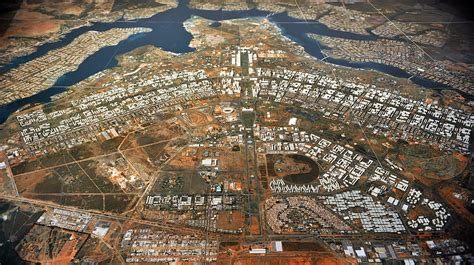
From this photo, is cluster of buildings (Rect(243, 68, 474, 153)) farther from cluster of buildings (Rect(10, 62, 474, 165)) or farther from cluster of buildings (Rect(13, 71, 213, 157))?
cluster of buildings (Rect(13, 71, 213, 157))

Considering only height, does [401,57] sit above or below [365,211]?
above

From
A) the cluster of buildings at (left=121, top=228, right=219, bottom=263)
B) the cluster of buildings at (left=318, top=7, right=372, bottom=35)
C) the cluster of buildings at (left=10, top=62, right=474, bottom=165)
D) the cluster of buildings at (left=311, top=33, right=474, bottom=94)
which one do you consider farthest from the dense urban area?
the cluster of buildings at (left=318, top=7, right=372, bottom=35)

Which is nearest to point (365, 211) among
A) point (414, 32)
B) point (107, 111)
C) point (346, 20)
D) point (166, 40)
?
point (107, 111)

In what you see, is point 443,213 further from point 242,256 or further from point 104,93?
point 104,93

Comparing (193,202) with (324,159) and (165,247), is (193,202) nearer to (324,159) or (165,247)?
(165,247)

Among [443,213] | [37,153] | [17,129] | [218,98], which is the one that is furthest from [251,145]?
[17,129]

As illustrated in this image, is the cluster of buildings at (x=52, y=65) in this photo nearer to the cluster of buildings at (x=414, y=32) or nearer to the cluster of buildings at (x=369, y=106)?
the cluster of buildings at (x=369, y=106)

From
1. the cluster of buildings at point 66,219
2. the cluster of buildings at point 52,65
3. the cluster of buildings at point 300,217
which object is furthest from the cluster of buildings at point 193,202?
the cluster of buildings at point 52,65
